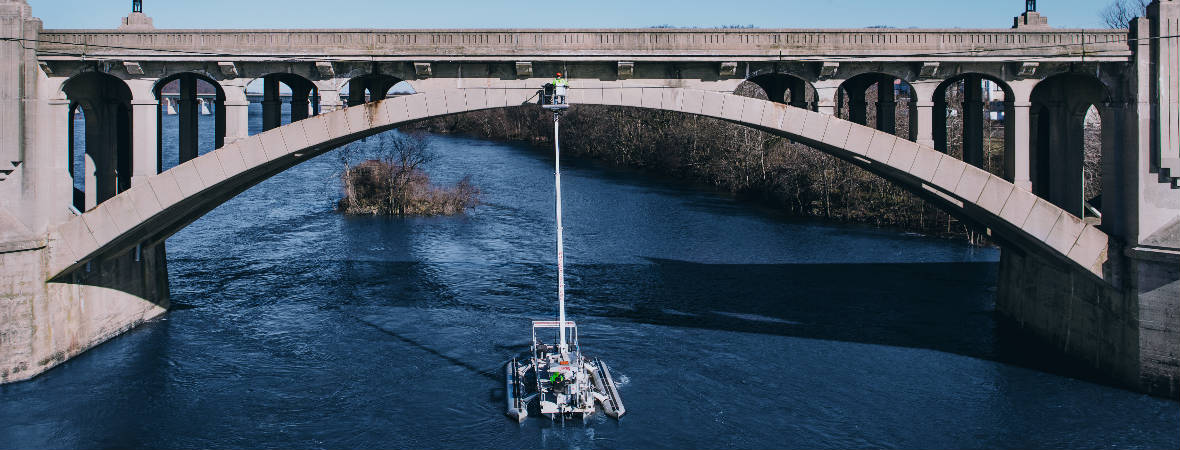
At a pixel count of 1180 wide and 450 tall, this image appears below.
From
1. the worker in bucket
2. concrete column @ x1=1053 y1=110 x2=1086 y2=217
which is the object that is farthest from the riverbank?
concrete column @ x1=1053 y1=110 x2=1086 y2=217

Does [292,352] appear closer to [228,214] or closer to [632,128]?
[228,214]

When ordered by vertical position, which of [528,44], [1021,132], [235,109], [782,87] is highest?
[528,44]

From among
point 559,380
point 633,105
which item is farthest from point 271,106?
point 559,380

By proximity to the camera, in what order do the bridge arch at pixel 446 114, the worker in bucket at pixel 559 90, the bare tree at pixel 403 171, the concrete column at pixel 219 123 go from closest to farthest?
the worker in bucket at pixel 559 90, the bridge arch at pixel 446 114, the concrete column at pixel 219 123, the bare tree at pixel 403 171

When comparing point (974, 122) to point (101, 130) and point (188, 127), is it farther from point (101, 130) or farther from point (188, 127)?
point (101, 130)

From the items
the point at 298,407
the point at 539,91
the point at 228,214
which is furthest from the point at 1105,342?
the point at 228,214

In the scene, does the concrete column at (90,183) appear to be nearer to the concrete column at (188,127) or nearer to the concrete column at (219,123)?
the concrete column at (188,127)

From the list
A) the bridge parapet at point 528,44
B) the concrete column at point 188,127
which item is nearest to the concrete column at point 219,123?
the concrete column at point 188,127
